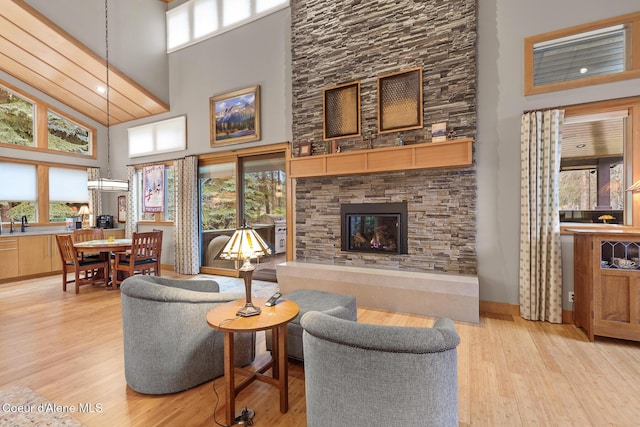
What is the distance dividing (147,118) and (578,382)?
8.01 meters

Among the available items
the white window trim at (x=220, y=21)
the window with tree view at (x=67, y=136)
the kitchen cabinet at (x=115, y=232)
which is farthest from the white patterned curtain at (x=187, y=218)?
the window with tree view at (x=67, y=136)

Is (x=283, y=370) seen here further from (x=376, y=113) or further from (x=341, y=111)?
(x=341, y=111)

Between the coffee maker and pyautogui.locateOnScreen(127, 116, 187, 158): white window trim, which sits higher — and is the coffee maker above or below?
below

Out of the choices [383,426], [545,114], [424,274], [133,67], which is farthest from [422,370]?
[133,67]

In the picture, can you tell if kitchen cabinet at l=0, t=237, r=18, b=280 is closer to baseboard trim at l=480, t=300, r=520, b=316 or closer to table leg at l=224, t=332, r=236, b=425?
table leg at l=224, t=332, r=236, b=425

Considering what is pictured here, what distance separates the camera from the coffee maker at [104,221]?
6957mm

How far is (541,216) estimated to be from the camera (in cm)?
325

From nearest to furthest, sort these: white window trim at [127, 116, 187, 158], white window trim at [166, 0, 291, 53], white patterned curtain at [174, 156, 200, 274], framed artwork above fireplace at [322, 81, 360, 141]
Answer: framed artwork above fireplace at [322, 81, 360, 141] < white window trim at [166, 0, 291, 53] < white patterned curtain at [174, 156, 200, 274] < white window trim at [127, 116, 187, 158]

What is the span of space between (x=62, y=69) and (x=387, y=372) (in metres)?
7.51

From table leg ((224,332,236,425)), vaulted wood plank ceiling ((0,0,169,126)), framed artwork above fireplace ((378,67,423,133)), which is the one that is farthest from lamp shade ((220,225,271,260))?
vaulted wood plank ceiling ((0,0,169,126))

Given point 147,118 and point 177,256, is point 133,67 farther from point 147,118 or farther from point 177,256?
point 177,256

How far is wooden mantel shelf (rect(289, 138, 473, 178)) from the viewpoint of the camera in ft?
11.3

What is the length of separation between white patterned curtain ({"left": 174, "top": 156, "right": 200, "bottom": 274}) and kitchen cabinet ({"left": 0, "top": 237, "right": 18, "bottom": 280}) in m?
2.71

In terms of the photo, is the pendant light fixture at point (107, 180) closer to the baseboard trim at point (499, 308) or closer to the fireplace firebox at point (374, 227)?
the fireplace firebox at point (374, 227)
